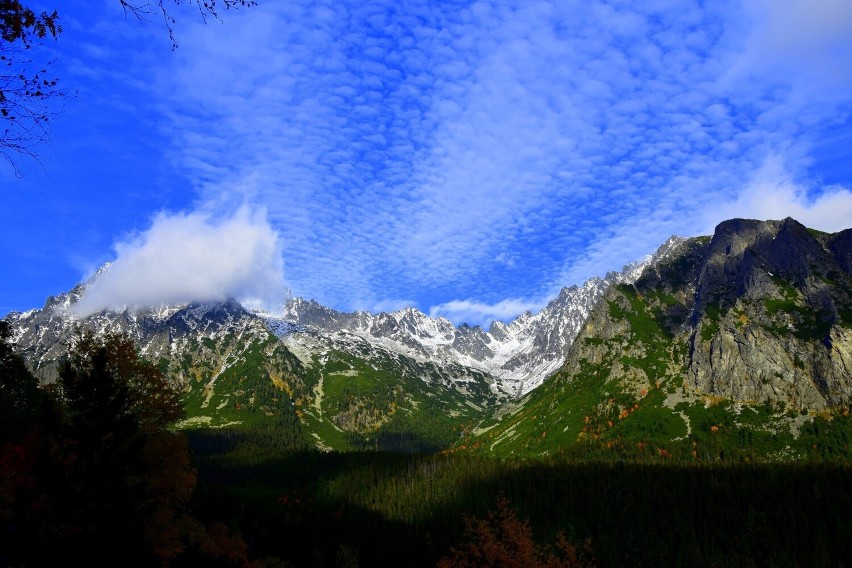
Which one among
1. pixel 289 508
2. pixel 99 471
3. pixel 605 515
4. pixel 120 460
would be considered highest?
pixel 120 460

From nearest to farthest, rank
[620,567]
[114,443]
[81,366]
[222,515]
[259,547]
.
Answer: [114,443] → [81,366] → [620,567] → [259,547] → [222,515]

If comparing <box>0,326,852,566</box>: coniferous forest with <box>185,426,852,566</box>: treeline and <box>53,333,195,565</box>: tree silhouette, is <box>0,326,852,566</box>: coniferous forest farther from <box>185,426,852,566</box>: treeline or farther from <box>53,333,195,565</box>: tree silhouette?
<box>185,426,852,566</box>: treeline

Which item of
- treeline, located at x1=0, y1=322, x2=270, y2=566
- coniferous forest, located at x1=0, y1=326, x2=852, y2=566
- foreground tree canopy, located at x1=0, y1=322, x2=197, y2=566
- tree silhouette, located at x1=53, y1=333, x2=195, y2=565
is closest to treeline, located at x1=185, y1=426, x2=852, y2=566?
coniferous forest, located at x1=0, y1=326, x2=852, y2=566

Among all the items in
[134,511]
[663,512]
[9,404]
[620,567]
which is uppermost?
[9,404]

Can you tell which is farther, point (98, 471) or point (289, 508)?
point (289, 508)

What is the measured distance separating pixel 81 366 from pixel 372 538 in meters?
147

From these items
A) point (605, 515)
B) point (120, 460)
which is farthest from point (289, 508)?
point (120, 460)

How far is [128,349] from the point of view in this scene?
33125mm

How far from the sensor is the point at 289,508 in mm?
195250

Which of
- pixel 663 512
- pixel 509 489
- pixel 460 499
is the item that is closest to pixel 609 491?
pixel 663 512

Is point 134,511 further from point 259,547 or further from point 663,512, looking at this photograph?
point 663,512

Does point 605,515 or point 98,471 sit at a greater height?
point 98,471

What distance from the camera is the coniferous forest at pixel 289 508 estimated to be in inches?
1065

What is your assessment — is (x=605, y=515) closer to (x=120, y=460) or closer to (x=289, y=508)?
(x=289, y=508)
